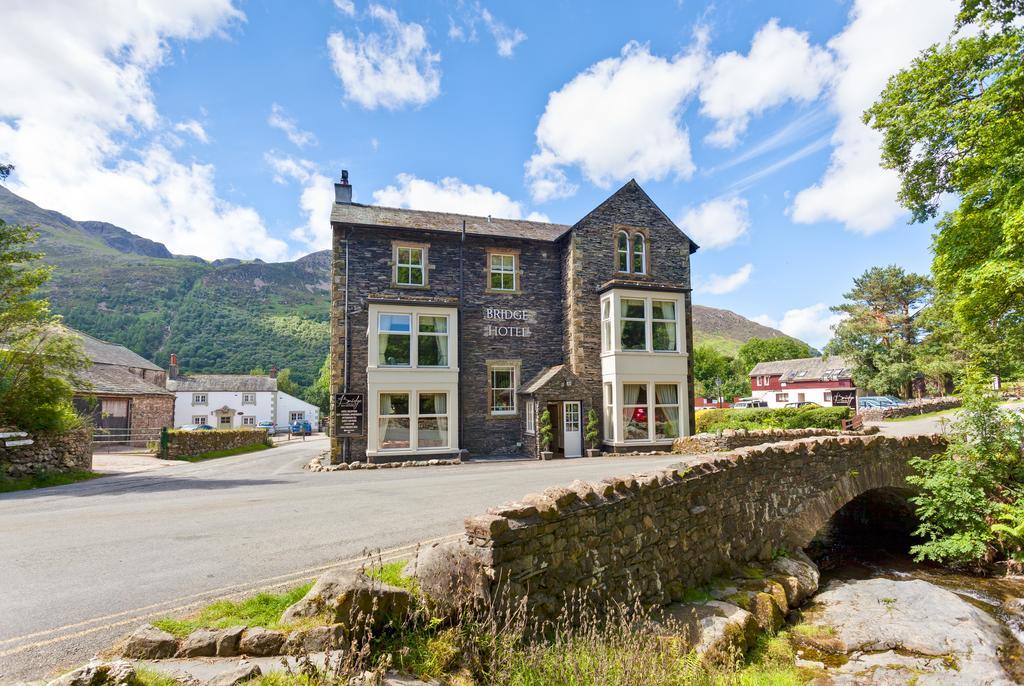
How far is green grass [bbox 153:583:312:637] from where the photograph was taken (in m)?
3.88

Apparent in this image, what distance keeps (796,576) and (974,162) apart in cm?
1349

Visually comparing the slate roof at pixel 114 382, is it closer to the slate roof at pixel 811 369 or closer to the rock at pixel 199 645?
the rock at pixel 199 645


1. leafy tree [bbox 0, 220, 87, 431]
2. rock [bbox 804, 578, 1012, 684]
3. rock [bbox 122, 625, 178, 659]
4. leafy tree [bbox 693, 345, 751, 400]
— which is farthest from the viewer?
leafy tree [bbox 693, 345, 751, 400]

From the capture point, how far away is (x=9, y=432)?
13055 mm

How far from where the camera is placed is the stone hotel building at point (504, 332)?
722 inches

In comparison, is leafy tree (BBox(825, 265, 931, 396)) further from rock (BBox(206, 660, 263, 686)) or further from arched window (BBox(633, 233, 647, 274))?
rock (BBox(206, 660, 263, 686))

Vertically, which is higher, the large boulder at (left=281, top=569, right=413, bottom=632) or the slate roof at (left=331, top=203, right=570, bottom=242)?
the slate roof at (left=331, top=203, right=570, bottom=242)

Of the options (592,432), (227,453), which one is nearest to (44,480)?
(227,453)

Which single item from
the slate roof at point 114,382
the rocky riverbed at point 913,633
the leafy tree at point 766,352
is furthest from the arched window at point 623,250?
the leafy tree at point 766,352

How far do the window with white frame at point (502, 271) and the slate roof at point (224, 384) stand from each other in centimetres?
4675

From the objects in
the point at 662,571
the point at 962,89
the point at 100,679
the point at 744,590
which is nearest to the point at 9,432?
the point at 100,679

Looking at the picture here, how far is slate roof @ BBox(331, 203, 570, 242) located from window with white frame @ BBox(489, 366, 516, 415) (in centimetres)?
589

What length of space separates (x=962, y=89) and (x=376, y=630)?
21251 mm

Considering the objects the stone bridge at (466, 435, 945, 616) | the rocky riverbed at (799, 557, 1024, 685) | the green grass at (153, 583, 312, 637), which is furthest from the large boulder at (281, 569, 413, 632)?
the rocky riverbed at (799, 557, 1024, 685)
